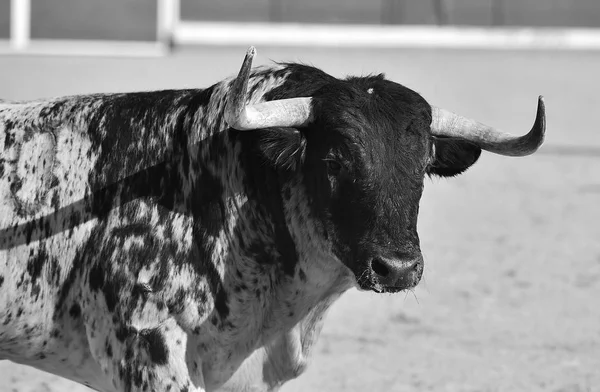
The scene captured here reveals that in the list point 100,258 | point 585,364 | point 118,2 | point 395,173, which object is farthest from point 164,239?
point 118,2

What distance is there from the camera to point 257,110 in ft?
13.4

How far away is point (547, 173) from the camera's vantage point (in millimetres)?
12555

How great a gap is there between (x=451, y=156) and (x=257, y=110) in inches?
33.9

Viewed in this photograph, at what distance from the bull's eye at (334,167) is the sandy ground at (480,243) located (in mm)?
1950

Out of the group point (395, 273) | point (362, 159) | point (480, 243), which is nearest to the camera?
point (395, 273)

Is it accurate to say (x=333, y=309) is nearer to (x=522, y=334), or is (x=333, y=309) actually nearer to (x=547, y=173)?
(x=522, y=334)

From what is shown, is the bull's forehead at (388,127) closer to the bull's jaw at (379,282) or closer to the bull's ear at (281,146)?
the bull's ear at (281,146)

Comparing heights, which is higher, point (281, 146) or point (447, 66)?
point (281, 146)

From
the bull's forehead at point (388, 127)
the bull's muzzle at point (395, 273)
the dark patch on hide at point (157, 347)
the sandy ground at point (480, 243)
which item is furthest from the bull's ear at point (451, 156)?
the sandy ground at point (480, 243)

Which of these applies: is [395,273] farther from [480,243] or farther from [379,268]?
[480,243]

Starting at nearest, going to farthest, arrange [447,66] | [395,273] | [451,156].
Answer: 1. [395,273]
2. [451,156]
3. [447,66]

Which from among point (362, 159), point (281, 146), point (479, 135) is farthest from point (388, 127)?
point (479, 135)

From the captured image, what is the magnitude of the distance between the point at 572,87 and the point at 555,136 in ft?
2.32

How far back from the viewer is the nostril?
3.91 m
